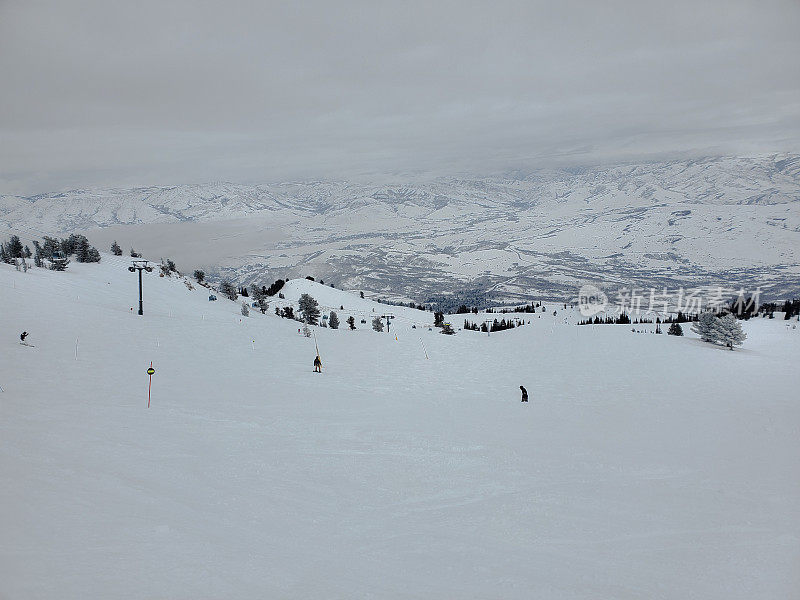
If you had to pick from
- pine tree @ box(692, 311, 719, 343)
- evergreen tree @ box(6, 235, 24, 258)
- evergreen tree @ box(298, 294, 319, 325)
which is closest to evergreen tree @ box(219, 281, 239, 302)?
evergreen tree @ box(298, 294, 319, 325)

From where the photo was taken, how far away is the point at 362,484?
12.9 meters

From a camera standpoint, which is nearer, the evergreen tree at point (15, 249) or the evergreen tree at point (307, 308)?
the evergreen tree at point (15, 249)

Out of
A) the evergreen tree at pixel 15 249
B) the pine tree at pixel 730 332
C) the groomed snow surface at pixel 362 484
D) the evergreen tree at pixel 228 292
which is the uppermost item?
the evergreen tree at pixel 15 249

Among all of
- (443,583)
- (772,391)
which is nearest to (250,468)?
(443,583)

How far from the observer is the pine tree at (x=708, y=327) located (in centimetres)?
6353

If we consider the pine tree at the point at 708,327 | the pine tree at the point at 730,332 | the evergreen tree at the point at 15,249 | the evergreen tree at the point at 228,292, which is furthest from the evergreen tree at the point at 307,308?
the pine tree at the point at 730,332

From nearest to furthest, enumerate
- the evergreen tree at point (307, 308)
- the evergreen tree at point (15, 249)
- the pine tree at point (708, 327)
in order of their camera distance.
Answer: the pine tree at point (708, 327) < the evergreen tree at point (15, 249) < the evergreen tree at point (307, 308)

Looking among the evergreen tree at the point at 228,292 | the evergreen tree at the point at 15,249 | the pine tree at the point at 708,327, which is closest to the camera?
the pine tree at the point at 708,327

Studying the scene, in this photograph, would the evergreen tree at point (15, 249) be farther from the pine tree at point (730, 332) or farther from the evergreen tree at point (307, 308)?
the pine tree at point (730, 332)

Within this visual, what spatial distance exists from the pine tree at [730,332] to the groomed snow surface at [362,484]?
35.7m

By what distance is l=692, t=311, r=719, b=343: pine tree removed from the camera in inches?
2501

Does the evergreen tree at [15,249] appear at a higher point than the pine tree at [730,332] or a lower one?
higher

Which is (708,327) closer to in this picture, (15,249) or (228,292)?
(228,292)

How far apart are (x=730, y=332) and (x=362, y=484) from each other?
211 feet
